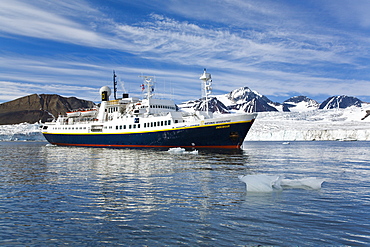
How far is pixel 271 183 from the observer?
11977 mm

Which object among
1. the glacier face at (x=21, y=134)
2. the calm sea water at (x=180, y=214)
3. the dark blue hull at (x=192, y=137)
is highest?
the glacier face at (x=21, y=134)

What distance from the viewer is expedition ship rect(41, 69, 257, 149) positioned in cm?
3747

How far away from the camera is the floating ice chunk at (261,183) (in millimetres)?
11805

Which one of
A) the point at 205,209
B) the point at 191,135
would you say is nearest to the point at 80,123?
the point at 191,135

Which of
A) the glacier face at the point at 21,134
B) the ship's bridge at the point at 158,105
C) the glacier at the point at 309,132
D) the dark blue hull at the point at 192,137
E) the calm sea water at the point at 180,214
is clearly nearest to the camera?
the calm sea water at the point at 180,214

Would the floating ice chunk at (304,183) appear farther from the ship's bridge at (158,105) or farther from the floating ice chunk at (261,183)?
the ship's bridge at (158,105)

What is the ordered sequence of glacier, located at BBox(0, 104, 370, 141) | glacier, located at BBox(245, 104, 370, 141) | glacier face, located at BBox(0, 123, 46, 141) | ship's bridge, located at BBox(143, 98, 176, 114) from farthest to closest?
glacier face, located at BBox(0, 123, 46, 141)
glacier, located at BBox(0, 104, 370, 141)
glacier, located at BBox(245, 104, 370, 141)
ship's bridge, located at BBox(143, 98, 176, 114)

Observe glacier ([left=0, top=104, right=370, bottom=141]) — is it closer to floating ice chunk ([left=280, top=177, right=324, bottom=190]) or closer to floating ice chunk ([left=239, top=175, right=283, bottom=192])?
floating ice chunk ([left=280, top=177, right=324, bottom=190])

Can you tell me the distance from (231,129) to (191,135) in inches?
200

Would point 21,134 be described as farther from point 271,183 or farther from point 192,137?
point 271,183

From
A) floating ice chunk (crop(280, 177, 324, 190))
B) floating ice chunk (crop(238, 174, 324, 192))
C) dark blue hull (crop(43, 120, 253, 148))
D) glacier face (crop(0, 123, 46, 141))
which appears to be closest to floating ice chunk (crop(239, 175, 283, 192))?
floating ice chunk (crop(238, 174, 324, 192))

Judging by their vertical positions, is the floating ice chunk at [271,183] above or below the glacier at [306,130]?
below

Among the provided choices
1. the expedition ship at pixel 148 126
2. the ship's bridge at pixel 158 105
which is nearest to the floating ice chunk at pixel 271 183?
the expedition ship at pixel 148 126

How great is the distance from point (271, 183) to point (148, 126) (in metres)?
31.7
